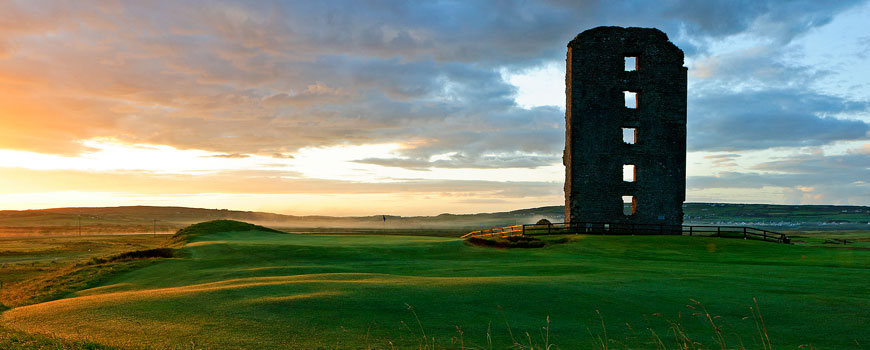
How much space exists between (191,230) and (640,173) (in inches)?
1310

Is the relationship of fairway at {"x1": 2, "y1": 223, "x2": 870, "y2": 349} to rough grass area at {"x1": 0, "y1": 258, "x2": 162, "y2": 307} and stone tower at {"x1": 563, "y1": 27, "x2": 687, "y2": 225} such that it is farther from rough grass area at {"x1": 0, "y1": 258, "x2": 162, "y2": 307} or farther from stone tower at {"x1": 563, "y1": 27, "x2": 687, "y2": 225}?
stone tower at {"x1": 563, "y1": 27, "x2": 687, "y2": 225}

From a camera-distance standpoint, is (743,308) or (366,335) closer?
(366,335)

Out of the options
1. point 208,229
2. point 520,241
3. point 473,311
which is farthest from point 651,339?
point 208,229

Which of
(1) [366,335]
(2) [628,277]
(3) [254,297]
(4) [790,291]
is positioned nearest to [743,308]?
(4) [790,291]

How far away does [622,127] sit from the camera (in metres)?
38.2

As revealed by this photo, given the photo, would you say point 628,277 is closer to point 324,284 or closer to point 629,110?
point 324,284

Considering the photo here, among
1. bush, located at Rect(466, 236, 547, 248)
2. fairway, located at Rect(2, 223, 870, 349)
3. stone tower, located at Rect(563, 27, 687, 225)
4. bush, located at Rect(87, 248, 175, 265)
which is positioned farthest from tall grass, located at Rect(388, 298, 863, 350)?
stone tower, located at Rect(563, 27, 687, 225)

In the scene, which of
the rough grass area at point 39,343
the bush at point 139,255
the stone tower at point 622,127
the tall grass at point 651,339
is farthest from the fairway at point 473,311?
the stone tower at point 622,127

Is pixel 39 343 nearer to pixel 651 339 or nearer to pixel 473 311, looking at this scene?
pixel 473 311

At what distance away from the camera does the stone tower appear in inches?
1484

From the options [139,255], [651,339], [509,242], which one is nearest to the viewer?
[651,339]

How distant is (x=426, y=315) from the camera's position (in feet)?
34.3

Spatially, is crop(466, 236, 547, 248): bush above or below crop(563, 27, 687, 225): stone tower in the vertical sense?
below

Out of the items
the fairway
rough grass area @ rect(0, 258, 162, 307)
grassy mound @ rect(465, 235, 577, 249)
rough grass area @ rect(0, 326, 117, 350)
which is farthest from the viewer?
grassy mound @ rect(465, 235, 577, 249)
